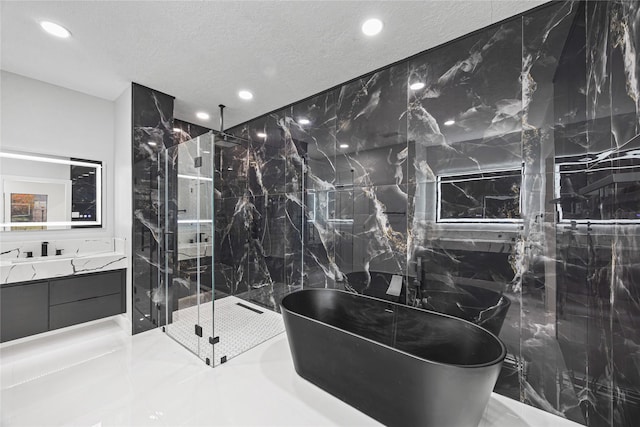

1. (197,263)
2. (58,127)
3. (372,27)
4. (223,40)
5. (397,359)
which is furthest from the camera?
(58,127)

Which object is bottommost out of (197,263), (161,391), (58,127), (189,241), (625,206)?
(161,391)

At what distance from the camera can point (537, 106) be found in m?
1.87

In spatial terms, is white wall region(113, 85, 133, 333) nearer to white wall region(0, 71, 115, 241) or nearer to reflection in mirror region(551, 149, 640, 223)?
white wall region(0, 71, 115, 241)

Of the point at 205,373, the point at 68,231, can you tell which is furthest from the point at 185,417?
the point at 68,231

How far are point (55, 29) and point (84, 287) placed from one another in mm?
2483

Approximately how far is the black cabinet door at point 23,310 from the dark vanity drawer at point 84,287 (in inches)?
2.8

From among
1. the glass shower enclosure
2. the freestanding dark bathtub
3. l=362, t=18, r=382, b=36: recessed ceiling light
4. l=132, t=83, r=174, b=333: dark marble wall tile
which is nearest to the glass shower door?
the glass shower enclosure

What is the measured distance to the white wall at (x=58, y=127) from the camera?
2729 mm

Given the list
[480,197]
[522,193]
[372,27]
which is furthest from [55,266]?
[522,193]

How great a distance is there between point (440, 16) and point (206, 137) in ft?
7.65

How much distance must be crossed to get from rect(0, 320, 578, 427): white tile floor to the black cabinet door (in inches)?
10.3

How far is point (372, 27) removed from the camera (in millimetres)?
2070

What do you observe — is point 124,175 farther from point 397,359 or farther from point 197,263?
point 397,359

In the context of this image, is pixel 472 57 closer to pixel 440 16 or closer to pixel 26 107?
pixel 440 16
